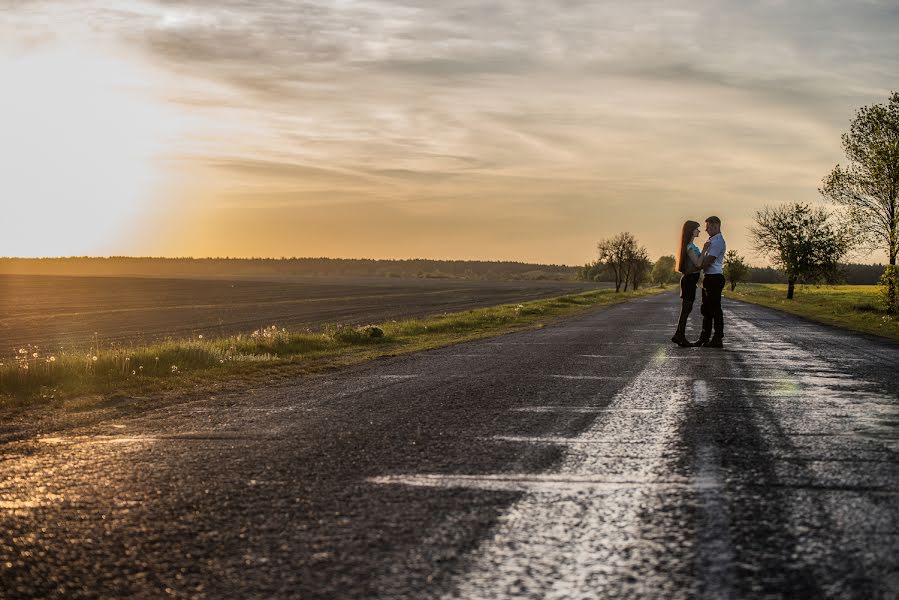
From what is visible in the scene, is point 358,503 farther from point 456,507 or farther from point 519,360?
point 519,360

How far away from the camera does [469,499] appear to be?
14.7 feet

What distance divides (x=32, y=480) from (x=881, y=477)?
570 cm

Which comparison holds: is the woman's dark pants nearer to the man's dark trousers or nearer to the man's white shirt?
the man's dark trousers

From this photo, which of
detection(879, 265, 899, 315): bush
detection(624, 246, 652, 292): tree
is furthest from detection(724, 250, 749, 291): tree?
detection(879, 265, 899, 315): bush

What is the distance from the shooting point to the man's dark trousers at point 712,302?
48.4 feet

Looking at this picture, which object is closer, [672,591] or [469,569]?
[672,591]

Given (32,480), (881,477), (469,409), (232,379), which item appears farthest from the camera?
(232,379)

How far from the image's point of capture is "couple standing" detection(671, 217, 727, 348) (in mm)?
14401

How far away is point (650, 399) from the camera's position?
8.63 meters

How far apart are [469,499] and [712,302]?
1176cm

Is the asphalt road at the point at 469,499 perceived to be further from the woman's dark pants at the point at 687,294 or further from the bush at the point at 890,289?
the bush at the point at 890,289

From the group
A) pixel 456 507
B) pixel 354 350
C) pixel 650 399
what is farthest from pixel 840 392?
pixel 354 350

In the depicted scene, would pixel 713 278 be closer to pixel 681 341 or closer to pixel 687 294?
pixel 687 294

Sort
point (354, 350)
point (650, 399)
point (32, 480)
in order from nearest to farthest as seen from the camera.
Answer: point (32, 480), point (650, 399), point (354, 350)
